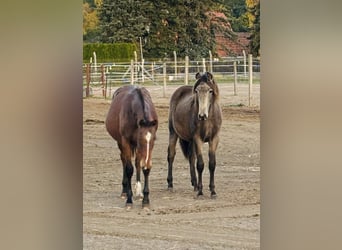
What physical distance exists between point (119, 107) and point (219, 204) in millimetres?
661

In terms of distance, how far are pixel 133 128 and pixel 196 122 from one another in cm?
30

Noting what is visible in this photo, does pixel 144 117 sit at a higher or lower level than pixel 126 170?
higher

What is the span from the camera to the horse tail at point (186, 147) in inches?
133

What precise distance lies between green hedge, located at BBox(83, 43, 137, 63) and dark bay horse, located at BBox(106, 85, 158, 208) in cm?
15

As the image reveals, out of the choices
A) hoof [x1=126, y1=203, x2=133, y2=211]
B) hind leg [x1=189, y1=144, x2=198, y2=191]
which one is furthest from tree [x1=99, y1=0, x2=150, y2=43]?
hoof [x1=126, y1=203, x2=133, y2=211]

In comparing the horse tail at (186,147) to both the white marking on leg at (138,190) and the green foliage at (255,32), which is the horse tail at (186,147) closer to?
the white marking on leg at (138,190)

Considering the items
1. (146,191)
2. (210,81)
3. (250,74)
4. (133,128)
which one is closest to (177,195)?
(146,191)

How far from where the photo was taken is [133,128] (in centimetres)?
342

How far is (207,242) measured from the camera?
3.29 meters

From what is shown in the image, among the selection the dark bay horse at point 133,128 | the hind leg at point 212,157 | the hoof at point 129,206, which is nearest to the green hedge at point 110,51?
the dark bay horse at point 133,128

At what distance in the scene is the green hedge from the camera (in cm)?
338

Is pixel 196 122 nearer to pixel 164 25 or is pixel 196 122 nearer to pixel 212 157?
pixel 212 157
